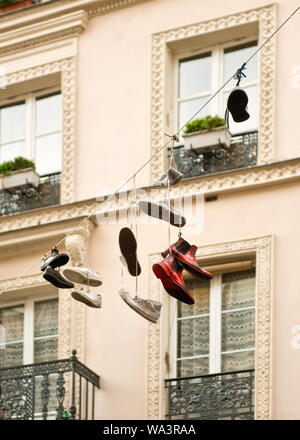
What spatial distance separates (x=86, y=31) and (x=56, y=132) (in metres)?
1.24

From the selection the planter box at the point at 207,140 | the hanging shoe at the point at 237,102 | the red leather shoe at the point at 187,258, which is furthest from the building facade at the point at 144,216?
the hanging shoe at the point at 237,102

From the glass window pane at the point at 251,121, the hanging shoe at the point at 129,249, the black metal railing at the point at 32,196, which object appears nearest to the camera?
the hanging shoe at the point at 129,249

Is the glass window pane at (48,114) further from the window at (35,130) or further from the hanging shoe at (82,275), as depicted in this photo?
the hanging shoe at (82,275)

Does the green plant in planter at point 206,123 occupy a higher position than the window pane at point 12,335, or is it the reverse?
the green plant in planter at point 206,123

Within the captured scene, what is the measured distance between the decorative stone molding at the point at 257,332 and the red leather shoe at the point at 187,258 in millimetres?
2444

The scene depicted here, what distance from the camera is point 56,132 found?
19281 millimetres

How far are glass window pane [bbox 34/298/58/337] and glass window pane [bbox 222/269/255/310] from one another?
2043 mm

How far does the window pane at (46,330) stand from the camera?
Result: 1822 centimetres

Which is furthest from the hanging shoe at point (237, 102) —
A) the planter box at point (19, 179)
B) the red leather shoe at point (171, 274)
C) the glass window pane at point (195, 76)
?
the planter box at point (19, 179)

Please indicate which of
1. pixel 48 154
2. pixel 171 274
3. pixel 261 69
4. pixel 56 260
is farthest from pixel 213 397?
pixel 48 154

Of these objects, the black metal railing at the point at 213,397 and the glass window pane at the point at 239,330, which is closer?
the black metal railing at the point at 213,397

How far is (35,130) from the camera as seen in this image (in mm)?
19500

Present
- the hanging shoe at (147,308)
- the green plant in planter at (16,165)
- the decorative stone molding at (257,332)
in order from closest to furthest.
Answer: the hanging shoe at (147,308) → the decorative stone molding at (257,332) → the green plant in planter at (16,165)

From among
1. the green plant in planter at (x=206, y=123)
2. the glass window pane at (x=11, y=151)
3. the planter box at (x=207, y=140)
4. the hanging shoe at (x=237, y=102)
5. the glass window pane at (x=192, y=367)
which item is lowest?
the glass window pane at (x=192, y=367)
